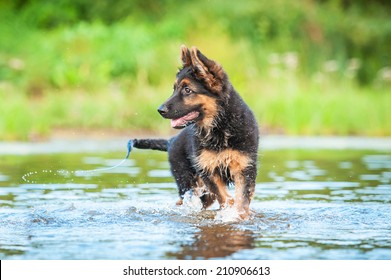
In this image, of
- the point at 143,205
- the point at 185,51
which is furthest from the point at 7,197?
the point at 185,51

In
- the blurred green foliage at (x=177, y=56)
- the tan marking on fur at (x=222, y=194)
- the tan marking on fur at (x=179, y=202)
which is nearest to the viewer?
the tan marking on fur at (x=222, y=194)

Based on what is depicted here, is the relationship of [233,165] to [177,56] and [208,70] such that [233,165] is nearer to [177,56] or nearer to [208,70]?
[208,70]

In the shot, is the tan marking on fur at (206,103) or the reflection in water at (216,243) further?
the tan marking on fur at (206,103)

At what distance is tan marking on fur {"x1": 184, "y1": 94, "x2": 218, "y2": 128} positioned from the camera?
923cm

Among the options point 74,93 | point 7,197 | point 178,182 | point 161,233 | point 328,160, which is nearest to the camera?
point 161,233

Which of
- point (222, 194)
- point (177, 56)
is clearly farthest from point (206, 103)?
point (177, 56)

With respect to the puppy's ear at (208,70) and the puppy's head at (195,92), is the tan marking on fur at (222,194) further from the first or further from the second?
the puppy's ear at (208,70)

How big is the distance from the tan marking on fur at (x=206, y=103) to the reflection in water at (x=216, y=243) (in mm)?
1142

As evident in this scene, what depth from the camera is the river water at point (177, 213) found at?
773cm

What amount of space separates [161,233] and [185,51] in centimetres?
192

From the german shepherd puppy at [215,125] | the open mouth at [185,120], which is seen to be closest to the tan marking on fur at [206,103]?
the german shepherd puppy at [215,125]

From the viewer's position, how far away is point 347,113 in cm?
2106

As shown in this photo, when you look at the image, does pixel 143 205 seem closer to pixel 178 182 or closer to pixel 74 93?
pixel 178 182

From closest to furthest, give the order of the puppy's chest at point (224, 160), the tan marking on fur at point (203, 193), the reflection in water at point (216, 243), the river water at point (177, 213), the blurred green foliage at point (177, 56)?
the reflection in water at point (216, 243)
the river water at point (177, 213)
the puppy's chest at point (224, 160)
the tan marking on fur at point (203, 193)
the blurred green foliage at point (177, 56)
